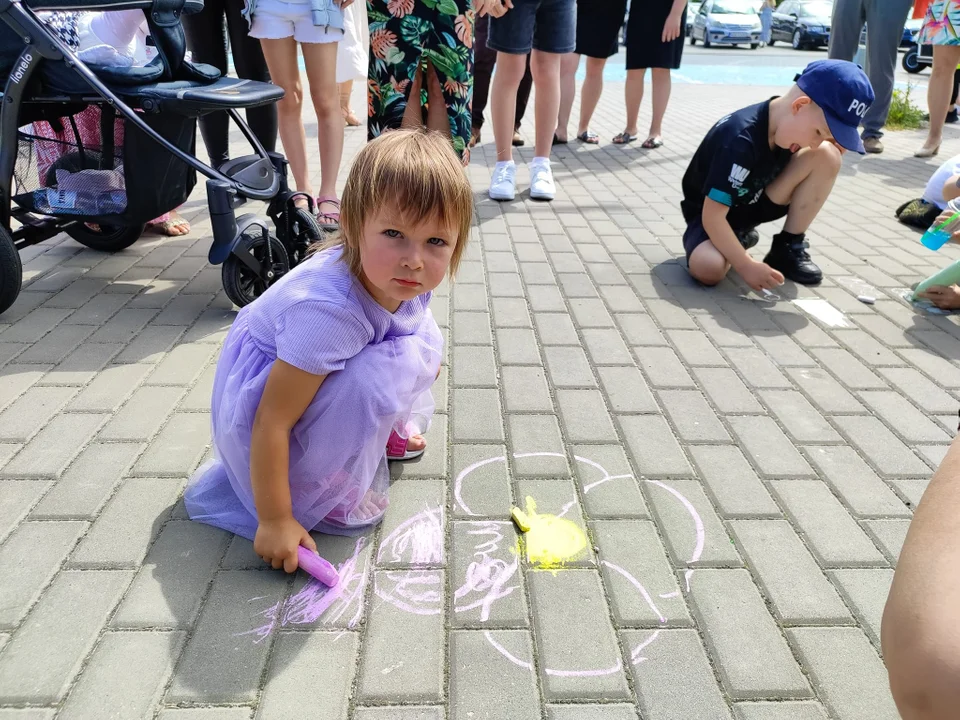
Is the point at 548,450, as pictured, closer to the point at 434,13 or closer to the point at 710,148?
the point at 710,148

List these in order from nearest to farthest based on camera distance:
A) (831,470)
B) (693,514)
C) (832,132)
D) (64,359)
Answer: (693,514), (831,470), (64,359), (832,132)

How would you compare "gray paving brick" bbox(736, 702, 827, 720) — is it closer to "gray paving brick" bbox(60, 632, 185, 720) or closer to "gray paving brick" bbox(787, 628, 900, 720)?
"gray paving brick" bbox(787, 628, 900, 720)

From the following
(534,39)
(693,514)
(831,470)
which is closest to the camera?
(693,514)

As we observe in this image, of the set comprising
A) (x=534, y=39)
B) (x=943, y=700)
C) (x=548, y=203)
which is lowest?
(x=548, y=203)

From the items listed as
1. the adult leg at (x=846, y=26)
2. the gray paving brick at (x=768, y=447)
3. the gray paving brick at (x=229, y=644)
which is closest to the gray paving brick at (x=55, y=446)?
the gray paving brick at (x=229, y=644)

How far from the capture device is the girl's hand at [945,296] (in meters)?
3.31

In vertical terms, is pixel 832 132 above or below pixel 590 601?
above

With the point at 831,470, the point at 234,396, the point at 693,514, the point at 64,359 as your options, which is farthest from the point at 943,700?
the point at 64,359

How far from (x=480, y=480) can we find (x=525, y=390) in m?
0.58

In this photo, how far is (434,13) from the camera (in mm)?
3742

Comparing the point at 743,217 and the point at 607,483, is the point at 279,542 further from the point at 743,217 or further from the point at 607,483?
the point at 743,217

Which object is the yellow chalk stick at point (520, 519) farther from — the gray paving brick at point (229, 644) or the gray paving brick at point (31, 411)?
the gray paving brick at point (31, 411)

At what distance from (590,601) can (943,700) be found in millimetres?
1029

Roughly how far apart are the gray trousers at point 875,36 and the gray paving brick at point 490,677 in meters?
6.30
